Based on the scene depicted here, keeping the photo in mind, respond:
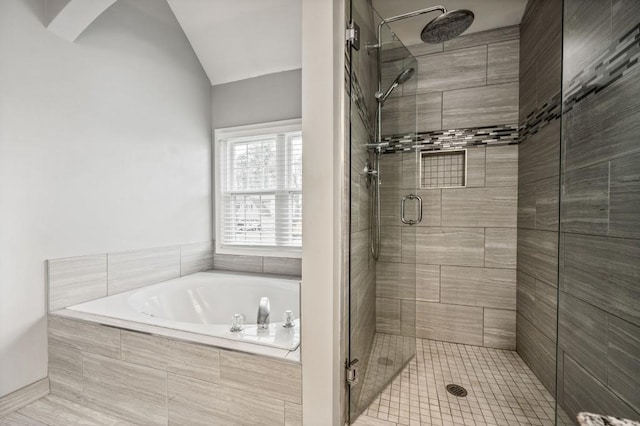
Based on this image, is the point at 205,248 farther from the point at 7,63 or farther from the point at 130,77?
the point at 7,63

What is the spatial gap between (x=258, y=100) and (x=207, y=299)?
1961mm

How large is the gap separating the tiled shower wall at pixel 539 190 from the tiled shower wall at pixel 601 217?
49cm

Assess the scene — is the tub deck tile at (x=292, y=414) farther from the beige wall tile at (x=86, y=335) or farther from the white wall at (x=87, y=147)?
the white wall at (x=87, y=147)

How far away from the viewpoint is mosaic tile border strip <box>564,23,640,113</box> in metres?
1.02

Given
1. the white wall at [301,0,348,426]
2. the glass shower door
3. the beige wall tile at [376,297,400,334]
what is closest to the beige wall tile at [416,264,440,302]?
the glass shower door

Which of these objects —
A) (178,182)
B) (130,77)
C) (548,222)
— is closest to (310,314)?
(548,222)

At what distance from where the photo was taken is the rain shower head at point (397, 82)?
5.76ft

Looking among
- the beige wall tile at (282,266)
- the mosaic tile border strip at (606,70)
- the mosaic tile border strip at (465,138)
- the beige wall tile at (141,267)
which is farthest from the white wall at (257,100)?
Result: the mosaic tile border strip at (606,70)

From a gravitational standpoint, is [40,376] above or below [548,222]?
below

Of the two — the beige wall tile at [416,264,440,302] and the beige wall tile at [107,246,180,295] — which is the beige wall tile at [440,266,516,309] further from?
the beige wall tile at [107,246,180,295]

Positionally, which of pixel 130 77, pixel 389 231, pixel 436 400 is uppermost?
pixel 130 77

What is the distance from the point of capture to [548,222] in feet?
5.60

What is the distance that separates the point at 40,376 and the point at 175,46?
2747 millimetres

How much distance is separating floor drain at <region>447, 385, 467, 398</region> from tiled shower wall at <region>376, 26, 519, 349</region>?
452 mm
